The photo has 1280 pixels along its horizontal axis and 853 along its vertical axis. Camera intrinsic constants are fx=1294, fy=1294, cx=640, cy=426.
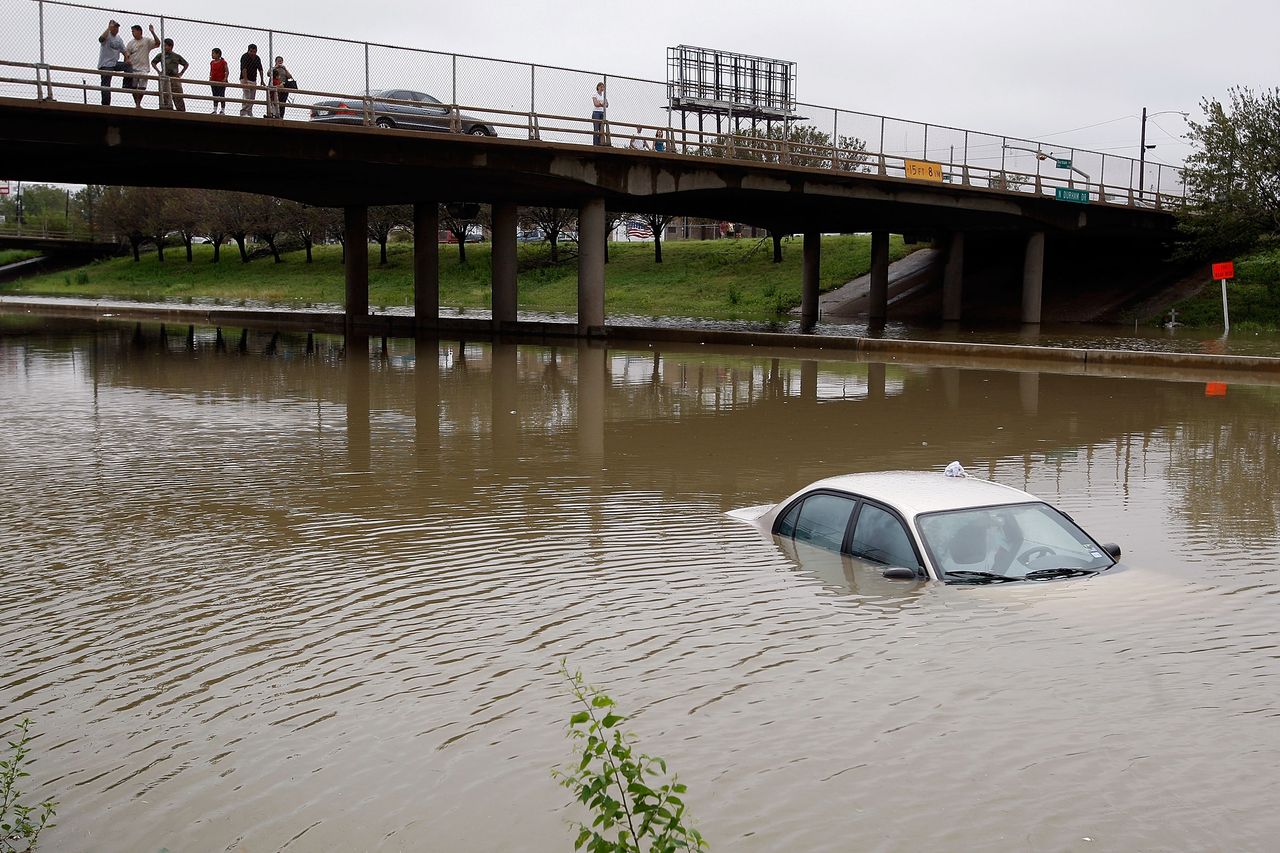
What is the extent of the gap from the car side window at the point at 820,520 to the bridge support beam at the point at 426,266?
3251cm

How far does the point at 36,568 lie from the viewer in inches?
389

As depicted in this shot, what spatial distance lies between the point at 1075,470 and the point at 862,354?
18490mm

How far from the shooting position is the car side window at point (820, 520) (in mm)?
10047

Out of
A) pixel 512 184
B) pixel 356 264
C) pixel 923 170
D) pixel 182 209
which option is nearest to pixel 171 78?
pixel 512 184

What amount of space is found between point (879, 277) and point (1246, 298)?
46.4 feet

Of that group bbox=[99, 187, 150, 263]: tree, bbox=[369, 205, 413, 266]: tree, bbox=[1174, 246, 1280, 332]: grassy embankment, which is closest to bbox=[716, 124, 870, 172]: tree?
bbox=[1174, 246, 1280, 332]: grassy embankment

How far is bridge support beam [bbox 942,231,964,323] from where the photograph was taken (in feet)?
175

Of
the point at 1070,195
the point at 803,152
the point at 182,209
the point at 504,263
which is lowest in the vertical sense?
the point at 504,263

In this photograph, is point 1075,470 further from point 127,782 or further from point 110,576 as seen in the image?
point 127,782

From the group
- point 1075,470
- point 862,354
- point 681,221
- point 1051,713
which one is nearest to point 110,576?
point 1051,713

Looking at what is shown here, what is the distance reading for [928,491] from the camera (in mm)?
9555

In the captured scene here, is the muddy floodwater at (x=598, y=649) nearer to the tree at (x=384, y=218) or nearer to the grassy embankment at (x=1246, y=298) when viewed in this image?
the grassy embankment at (x=1246, y=298)

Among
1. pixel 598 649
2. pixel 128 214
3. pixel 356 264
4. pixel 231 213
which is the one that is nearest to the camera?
pixel 598 649

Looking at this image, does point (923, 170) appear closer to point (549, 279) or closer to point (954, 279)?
point (954, 279)
